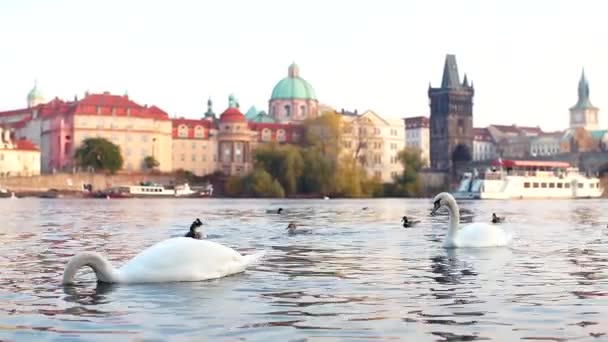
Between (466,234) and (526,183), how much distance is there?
105311 millimetres

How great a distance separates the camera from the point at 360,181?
115 meters

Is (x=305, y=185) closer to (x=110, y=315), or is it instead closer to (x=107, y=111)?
(x=107, y=111)

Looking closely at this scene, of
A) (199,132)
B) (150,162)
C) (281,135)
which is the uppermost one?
(199,132)

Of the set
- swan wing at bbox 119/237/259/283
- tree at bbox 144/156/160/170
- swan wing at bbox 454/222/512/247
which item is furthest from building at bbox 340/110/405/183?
swan wing at bbox 119/237/259/283

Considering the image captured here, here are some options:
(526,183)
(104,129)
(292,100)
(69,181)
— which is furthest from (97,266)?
(292,100)

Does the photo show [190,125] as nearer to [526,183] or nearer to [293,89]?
[293,89]

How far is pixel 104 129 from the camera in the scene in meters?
149

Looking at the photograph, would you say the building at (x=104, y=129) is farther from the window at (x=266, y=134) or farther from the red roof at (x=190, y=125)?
the window at (x=266, y=134)

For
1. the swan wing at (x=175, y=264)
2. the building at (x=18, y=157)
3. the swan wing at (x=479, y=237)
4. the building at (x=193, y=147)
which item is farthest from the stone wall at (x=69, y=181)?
the swan wing at (x=175, y=264)

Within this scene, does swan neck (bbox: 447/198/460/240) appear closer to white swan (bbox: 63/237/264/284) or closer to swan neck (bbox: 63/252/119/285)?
white swan (bbox: 63/237/264/284)

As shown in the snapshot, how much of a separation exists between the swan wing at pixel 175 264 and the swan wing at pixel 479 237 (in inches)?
342

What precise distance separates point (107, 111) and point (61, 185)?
24415 millimetres

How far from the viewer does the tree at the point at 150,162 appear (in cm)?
15075

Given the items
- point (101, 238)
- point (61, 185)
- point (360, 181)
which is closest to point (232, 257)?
point (101, 238)
